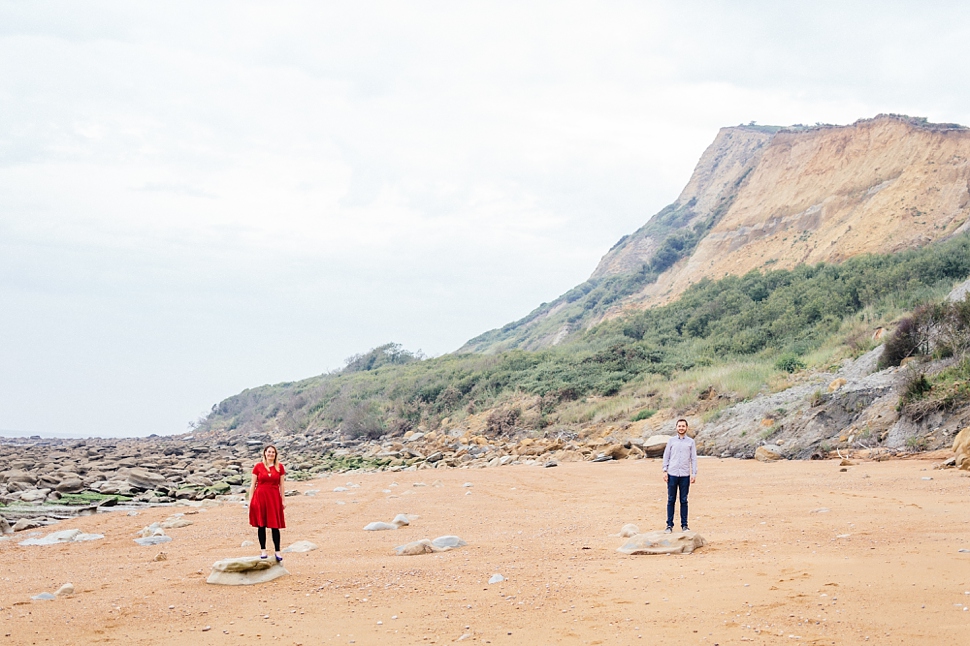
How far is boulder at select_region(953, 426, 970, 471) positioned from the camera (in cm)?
1082

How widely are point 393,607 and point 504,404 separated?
2435 cm

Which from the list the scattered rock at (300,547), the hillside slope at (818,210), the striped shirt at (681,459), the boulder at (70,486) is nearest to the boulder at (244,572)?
the scattered rock at (300,547)

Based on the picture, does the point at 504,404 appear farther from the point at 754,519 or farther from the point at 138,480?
the point at 754,519

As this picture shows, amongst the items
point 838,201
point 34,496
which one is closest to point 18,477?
point 34,496

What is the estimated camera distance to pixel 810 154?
51.3 metres

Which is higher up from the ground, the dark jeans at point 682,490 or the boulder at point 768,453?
the dark jeans at point 682,490

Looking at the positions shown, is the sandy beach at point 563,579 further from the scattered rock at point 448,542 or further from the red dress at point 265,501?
the red dress at point 265,501

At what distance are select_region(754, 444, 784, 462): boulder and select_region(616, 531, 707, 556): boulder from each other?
926 centimetres

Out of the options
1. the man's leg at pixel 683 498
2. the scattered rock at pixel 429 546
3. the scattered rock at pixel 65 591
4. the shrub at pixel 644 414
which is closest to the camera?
the scattered rock at pixel 65 591

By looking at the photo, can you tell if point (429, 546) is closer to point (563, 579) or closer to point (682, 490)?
point (563, 579)

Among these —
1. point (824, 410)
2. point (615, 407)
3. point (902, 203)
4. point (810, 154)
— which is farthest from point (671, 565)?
point (810, 154)

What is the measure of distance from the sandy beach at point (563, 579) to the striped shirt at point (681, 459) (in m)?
0.73

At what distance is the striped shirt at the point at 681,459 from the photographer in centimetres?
827

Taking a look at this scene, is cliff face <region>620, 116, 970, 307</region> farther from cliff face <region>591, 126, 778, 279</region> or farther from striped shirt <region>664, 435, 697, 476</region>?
striped shirt <region>664, 435, 697, 476</region>
